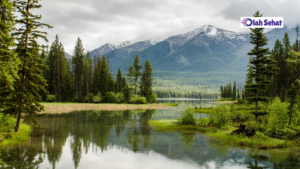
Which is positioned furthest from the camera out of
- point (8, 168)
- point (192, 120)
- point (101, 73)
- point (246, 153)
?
point (101, 73)

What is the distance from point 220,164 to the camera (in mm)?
15867

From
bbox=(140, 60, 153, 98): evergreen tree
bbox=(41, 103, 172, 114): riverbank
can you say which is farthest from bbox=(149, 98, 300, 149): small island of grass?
bbox=(140, 60, 153, 98): evergreen tree

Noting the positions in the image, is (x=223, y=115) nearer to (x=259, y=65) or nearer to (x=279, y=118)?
(x=279, y=118)

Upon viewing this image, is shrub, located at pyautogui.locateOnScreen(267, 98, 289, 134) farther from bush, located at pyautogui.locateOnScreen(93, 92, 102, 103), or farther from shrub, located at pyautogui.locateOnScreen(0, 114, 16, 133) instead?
bush, located at pyautogui.locateOnScreen(93, 92, 102, 103)

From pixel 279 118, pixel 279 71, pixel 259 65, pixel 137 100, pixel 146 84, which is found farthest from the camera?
pixel 146 84

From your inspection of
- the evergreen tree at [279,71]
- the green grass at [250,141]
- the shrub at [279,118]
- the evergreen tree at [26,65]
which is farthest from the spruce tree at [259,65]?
the evergreen tree at [279,71]

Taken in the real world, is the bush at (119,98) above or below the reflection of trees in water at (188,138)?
above

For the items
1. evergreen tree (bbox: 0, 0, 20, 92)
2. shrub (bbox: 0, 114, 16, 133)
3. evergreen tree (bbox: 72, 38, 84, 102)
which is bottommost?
shrub (bbox: 0, 114, 16, 133)

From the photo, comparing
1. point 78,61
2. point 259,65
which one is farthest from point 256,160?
point 78,61

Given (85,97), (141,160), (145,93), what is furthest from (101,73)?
(141,160)

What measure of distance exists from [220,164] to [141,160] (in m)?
6.29

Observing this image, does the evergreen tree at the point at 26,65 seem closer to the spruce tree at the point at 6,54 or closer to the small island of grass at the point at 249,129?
the spruce tree at the point at 6,54

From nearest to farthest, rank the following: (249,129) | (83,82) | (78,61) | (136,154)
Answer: (136,154) < (249,129) < (78,61) < (83,82)

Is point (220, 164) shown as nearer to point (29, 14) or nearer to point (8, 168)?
point (8, 168)
